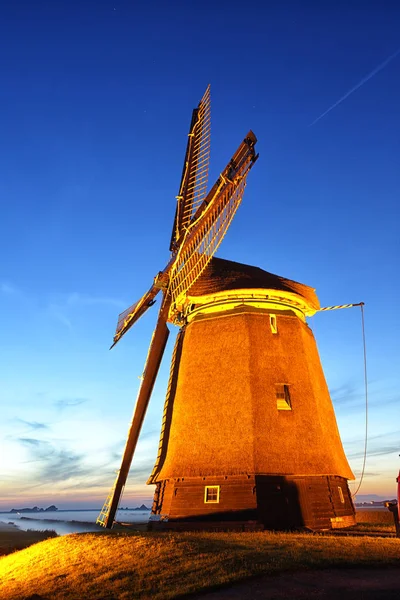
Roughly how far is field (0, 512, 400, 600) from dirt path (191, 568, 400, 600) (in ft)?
0.99

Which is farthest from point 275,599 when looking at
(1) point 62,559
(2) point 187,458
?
(2) point 187,458

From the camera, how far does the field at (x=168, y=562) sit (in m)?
9.00

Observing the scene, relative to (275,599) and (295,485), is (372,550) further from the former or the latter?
(295,485)

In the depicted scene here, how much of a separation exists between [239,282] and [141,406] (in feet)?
24.0

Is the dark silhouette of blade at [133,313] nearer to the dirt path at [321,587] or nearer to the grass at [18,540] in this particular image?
the grass at [18,540]

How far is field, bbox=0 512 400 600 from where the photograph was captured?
9000 mm

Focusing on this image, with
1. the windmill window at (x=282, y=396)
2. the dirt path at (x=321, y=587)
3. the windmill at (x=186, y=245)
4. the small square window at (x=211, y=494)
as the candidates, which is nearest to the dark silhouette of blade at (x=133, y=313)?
the windmill at (x=186, y=245)

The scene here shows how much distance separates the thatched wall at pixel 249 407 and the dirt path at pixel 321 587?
26.1ft

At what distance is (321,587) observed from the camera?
802 cm

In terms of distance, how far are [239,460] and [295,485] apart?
2.37m

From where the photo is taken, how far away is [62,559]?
12625 millimetres

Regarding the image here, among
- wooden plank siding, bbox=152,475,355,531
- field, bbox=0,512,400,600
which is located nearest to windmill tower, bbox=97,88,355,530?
wooden plank siding, bbox=152,475,355,531

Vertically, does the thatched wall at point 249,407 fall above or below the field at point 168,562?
above

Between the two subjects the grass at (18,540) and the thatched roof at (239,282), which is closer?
the thatched roof at (239,282)
